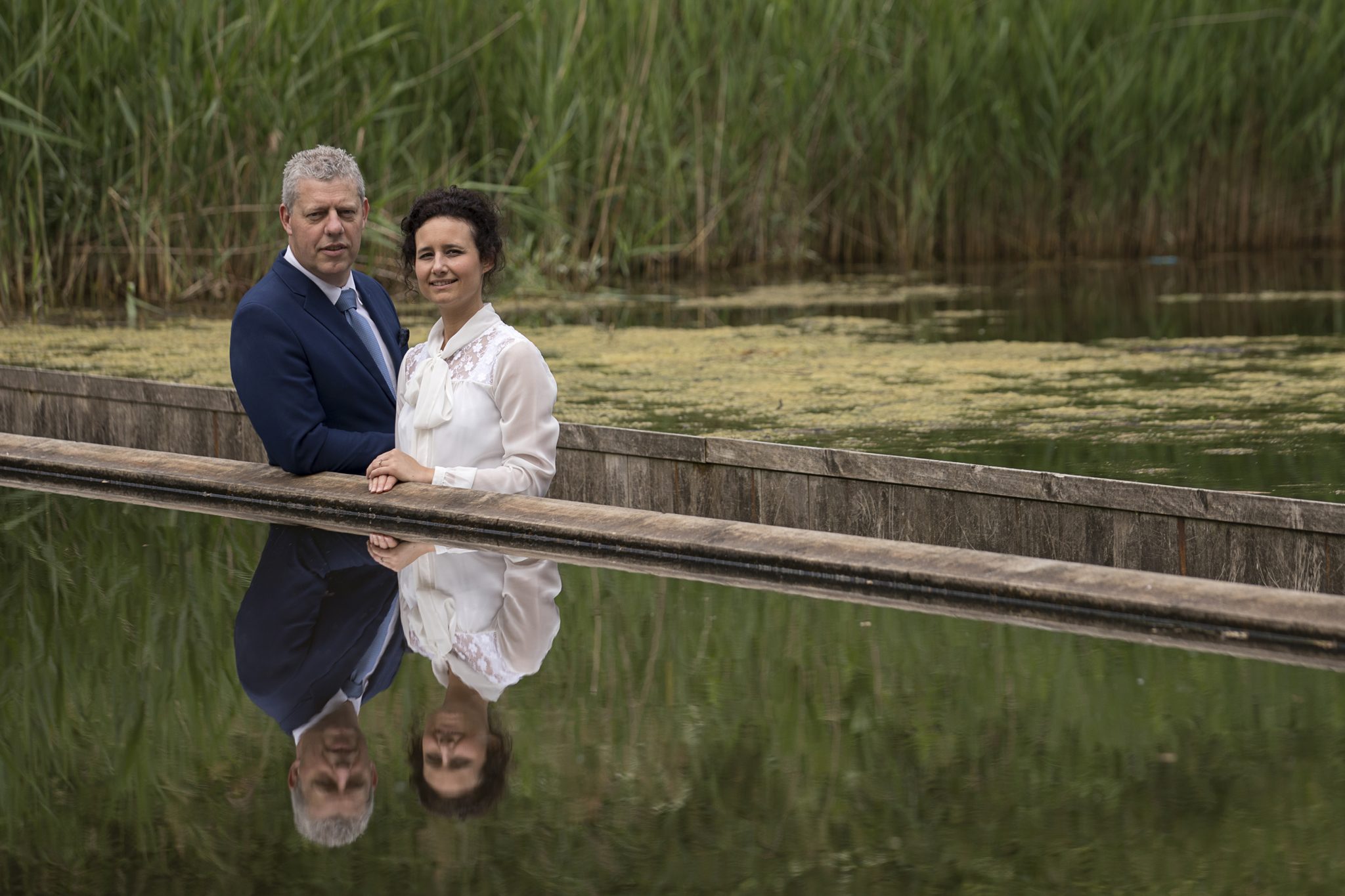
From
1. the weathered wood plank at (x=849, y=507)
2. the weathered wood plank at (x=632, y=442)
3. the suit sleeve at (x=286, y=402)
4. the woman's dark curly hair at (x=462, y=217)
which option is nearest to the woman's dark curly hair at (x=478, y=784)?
the woman's dark curly hair at (x=462, y=217)

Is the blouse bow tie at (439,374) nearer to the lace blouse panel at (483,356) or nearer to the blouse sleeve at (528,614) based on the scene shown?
the lace blouse panel at (483,356)

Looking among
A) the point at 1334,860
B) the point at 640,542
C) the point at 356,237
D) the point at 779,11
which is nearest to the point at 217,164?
the point at 779,11

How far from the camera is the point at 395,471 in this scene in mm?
2756

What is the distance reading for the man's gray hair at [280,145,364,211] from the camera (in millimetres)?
2838

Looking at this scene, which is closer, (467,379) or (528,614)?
(528,614)

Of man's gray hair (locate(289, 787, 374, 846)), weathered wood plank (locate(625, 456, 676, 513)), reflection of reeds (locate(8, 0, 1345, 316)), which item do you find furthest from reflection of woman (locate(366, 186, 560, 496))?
reflection of reeds (locate(8, 0, 1345, 316))

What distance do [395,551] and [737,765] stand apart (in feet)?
3.21

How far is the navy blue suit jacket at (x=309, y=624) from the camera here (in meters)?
2.01

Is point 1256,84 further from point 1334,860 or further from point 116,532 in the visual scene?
point 1334,860

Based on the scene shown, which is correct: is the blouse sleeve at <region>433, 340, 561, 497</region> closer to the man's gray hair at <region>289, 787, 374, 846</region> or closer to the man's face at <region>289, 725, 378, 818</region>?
the man's face at <region>289, 725, 378, 818</region>

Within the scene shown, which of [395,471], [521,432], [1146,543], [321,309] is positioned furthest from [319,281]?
[1146,543]

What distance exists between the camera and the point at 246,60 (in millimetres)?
6535

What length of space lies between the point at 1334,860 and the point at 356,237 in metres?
1.85

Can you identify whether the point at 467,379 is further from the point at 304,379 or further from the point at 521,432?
the point at 304,379
